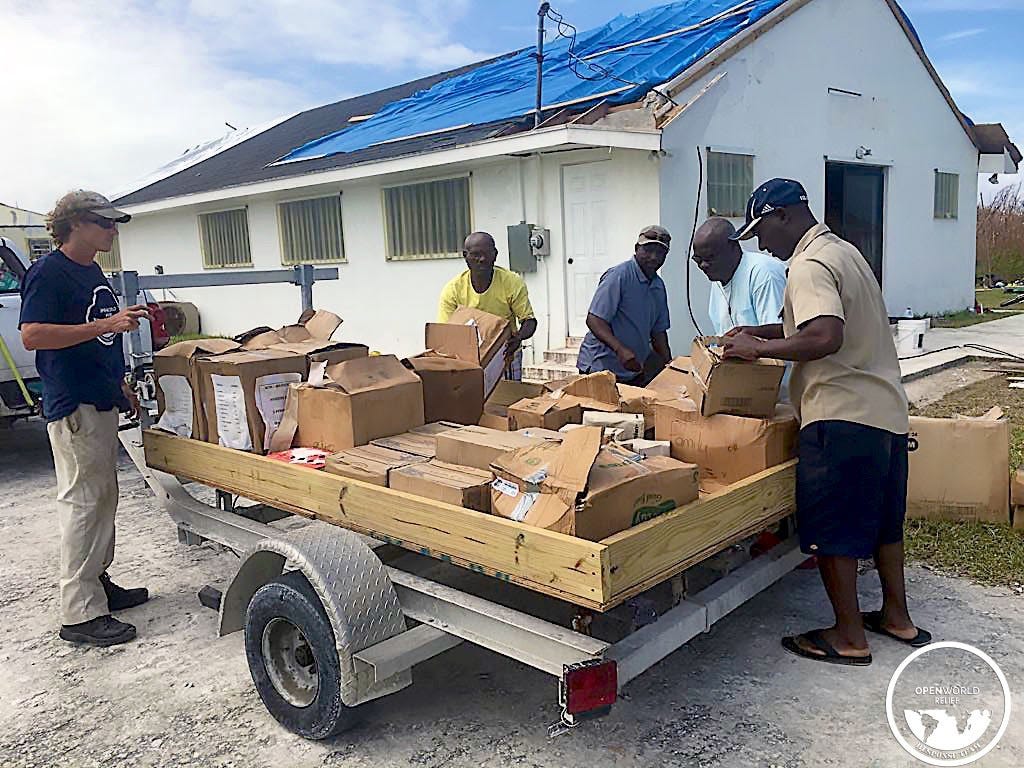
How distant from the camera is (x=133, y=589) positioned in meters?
4.63

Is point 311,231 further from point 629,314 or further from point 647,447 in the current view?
point 647,447

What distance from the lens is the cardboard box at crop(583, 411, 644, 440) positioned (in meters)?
3.48

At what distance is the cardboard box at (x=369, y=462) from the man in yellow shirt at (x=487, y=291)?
221 cm

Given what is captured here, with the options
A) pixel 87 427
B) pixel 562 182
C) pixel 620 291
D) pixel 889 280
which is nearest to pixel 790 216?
pixel 620 291

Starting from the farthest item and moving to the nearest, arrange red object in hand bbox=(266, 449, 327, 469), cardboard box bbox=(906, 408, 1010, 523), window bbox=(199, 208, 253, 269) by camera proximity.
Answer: window bbox=(199, 208, 253, 269)
cardboard box bbox=(906, 408, 1010, 523)
red object in hand bbox=(266, 449, 327, 469)

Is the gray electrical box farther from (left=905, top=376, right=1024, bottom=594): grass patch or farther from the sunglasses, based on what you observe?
the sunglasses

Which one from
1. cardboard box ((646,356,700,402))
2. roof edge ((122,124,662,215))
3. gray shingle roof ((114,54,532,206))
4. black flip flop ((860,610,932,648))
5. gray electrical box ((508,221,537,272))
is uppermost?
gray shingle roof ((114,54,532,206))

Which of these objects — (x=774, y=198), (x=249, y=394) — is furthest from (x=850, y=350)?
(x=249, y=394)

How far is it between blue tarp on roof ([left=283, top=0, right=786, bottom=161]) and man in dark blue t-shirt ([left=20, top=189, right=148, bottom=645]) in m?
6.99

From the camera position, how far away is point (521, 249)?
35.0 feet

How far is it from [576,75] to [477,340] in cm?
779

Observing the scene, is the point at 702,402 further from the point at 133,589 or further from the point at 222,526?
the point at 133,589

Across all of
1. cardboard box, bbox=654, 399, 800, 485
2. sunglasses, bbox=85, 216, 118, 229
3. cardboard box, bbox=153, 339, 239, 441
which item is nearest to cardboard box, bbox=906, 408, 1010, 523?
cardboard box, bbox=654, 399, 800, 485

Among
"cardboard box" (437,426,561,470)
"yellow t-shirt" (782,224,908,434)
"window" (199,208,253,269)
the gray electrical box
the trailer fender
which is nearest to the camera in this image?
the trailer fender
